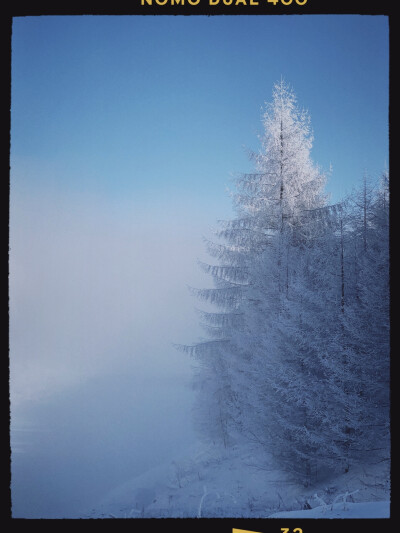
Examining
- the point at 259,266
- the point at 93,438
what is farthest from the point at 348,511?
the point at 93,438

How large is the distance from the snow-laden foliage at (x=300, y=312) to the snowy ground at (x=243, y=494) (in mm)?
430

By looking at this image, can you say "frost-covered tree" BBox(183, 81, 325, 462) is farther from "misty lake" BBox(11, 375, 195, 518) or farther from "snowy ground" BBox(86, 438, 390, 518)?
"misty lake" BBox(11, 375, 195, 518)

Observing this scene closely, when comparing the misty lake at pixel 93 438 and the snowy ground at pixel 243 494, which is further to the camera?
the misty lake at pixel 93 438

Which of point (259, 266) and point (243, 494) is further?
point (259, 266)

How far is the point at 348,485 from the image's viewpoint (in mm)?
5289

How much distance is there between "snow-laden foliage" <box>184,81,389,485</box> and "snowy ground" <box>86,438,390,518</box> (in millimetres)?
430

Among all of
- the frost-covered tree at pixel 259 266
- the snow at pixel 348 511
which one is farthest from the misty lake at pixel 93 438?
the snow at pixel 348 511

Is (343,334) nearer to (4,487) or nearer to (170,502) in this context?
(170,502)

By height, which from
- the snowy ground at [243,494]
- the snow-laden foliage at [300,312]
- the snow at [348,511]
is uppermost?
the snow-laden foliage at [300,312]

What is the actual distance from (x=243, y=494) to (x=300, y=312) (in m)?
3.68

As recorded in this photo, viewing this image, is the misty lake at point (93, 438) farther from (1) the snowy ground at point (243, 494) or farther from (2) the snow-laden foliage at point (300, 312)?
(2) the snow-laden foliage at point (300, 312)

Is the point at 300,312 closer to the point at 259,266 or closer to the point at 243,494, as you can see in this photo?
the point at 259,266

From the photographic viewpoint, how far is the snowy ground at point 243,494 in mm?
4543

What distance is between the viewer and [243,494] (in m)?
5.91
